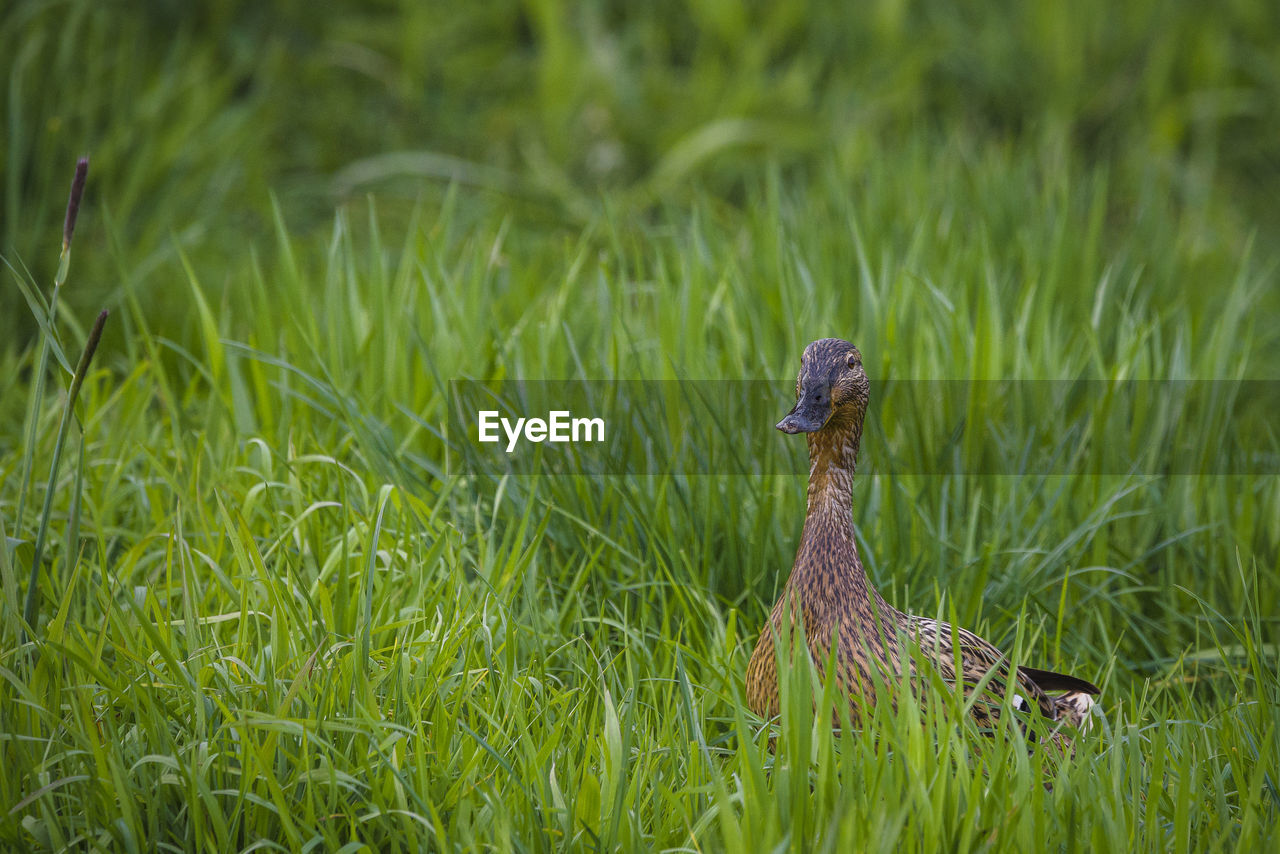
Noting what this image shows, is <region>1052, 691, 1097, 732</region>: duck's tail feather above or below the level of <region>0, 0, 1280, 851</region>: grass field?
below

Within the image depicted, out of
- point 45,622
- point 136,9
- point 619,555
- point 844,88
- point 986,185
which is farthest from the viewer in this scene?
point 844,88

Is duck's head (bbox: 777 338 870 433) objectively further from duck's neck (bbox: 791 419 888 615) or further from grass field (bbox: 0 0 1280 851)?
grass field (bbox: 0 0 1280 851)

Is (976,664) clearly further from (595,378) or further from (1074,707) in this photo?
(595,378)

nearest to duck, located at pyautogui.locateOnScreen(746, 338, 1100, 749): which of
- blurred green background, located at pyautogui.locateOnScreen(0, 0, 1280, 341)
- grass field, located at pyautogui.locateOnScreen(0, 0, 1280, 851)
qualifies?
grass field, located at pyautogui.locateOnScreen(0, 0, 1280, 851)

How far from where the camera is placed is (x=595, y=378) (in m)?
3.21

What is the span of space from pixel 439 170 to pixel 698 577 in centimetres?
330

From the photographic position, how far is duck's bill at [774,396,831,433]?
2141mm

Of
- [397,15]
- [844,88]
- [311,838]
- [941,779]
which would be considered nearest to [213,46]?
[397,15]

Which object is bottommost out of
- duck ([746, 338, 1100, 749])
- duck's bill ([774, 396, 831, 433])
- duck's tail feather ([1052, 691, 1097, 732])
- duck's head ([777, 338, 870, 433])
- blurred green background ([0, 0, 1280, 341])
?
duck's tail feather ([1052, 691, 1097, 732])

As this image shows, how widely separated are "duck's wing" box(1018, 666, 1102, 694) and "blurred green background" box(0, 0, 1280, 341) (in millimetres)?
2816

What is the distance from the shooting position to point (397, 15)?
6242mm

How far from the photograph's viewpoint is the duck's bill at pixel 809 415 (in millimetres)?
2141

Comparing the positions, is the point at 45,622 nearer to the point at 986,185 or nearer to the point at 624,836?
the point at 624,836

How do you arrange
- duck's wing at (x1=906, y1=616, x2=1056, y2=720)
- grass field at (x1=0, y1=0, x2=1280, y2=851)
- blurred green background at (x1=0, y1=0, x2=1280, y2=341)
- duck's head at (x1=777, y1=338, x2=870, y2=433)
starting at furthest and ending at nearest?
blurred green background at (x1=0, y1=0, x2=1280, y2=341) < duck's wing at (x1=906, y1=616, x2=1056, y2=720) < duck's head at (x1=777, y1=338, x2=870, y2=433) < grass field at (x1=0, y1=0, x2=1280, y2=851)
